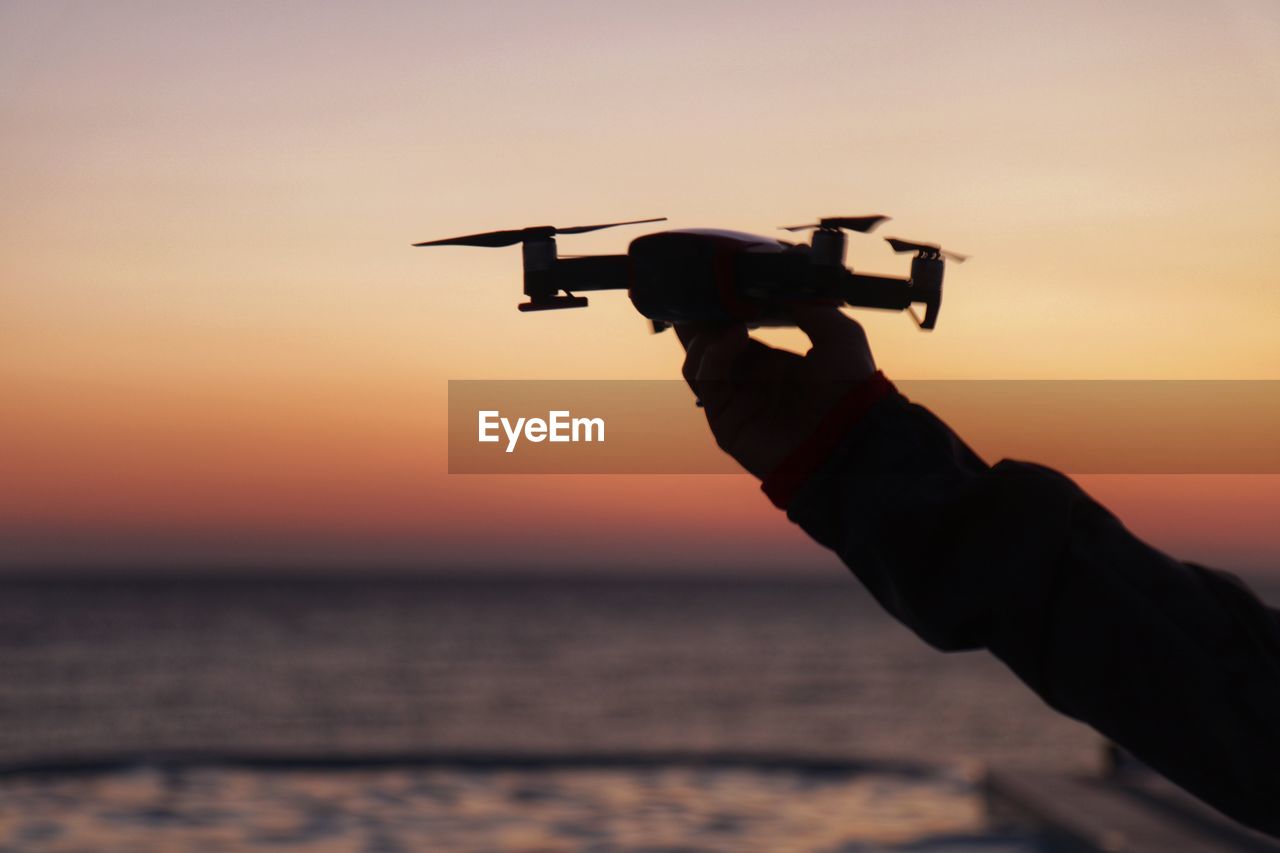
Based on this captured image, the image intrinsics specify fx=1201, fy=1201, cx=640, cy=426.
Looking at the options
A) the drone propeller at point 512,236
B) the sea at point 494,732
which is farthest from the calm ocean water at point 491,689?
the drone propeller at point 512,236

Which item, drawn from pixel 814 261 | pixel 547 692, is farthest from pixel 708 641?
pixel 814 261

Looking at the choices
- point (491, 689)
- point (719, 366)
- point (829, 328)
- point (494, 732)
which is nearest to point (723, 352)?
point (719, 366)

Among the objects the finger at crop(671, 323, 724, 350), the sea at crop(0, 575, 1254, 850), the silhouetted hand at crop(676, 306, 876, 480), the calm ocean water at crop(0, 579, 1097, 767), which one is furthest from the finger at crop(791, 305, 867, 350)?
the calm ocean water at crop(0, 579, 1097, 767)

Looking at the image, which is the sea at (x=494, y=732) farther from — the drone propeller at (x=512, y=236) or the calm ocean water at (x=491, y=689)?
the drone propeller at (x=512, y=236)

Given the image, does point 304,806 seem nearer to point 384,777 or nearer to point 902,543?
point 384,777

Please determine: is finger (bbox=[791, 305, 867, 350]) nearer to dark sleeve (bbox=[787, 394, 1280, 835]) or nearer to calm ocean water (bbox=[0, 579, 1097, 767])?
dark sleeve (bbox=[787, 394, 1280, 835])
